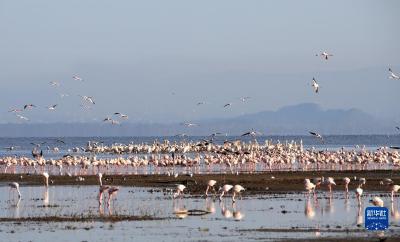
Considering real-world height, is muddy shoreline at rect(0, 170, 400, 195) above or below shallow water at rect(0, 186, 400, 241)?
above

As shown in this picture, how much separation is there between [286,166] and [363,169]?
5.73m

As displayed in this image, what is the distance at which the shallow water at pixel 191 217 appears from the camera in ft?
93.0

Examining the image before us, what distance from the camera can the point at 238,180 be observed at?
170 feet

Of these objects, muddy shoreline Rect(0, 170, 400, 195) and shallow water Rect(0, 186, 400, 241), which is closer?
Result: shallow water Rect(0, 186, 400, 241)

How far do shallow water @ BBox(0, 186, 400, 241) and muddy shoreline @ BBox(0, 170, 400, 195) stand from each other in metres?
3.61

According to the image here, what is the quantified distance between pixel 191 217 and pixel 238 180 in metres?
18.8

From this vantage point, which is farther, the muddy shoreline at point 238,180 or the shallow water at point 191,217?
the muddy shoreline at point 238,180

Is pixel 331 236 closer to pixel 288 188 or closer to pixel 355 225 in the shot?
pixel 355 225

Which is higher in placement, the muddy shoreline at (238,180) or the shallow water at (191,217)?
the muddy shoreline at (238,180)

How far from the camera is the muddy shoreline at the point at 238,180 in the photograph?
46.7m

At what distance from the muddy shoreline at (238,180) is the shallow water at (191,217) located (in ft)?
11.9

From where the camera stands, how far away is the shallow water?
28359 millimetres

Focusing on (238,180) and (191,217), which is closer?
(191,217)

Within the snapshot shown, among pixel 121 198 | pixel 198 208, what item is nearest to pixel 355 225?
pixel 198 208
